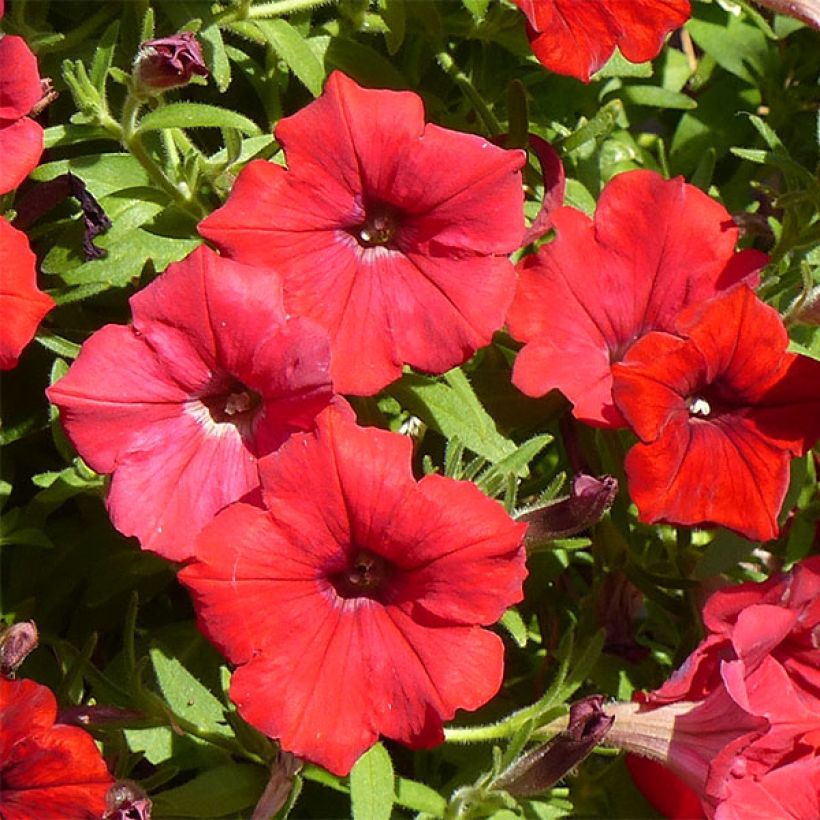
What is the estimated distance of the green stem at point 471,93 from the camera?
59.2 inches

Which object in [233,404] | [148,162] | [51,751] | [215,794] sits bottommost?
[215,794]

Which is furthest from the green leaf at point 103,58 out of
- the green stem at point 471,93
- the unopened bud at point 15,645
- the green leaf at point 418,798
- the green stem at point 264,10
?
the green leaf at point 418,798

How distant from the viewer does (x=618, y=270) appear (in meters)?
1.39

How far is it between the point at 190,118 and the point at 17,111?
6.9 inches

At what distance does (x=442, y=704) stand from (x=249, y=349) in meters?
0.36

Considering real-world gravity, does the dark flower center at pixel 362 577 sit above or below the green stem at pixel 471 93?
below

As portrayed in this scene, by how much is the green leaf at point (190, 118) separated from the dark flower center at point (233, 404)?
0.93 feet

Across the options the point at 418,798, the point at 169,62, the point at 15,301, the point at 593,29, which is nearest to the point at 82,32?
the point at 169,62

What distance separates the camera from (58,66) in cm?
149

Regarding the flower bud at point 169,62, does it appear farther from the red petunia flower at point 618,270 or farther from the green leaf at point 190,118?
the red petunia flower at point 618,270

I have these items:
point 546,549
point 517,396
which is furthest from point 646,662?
point 517,396

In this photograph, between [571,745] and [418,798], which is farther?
[418,798]

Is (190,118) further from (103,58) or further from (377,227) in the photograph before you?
(377,227)

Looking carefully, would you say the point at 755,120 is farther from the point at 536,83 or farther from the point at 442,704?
the point at 442,704
